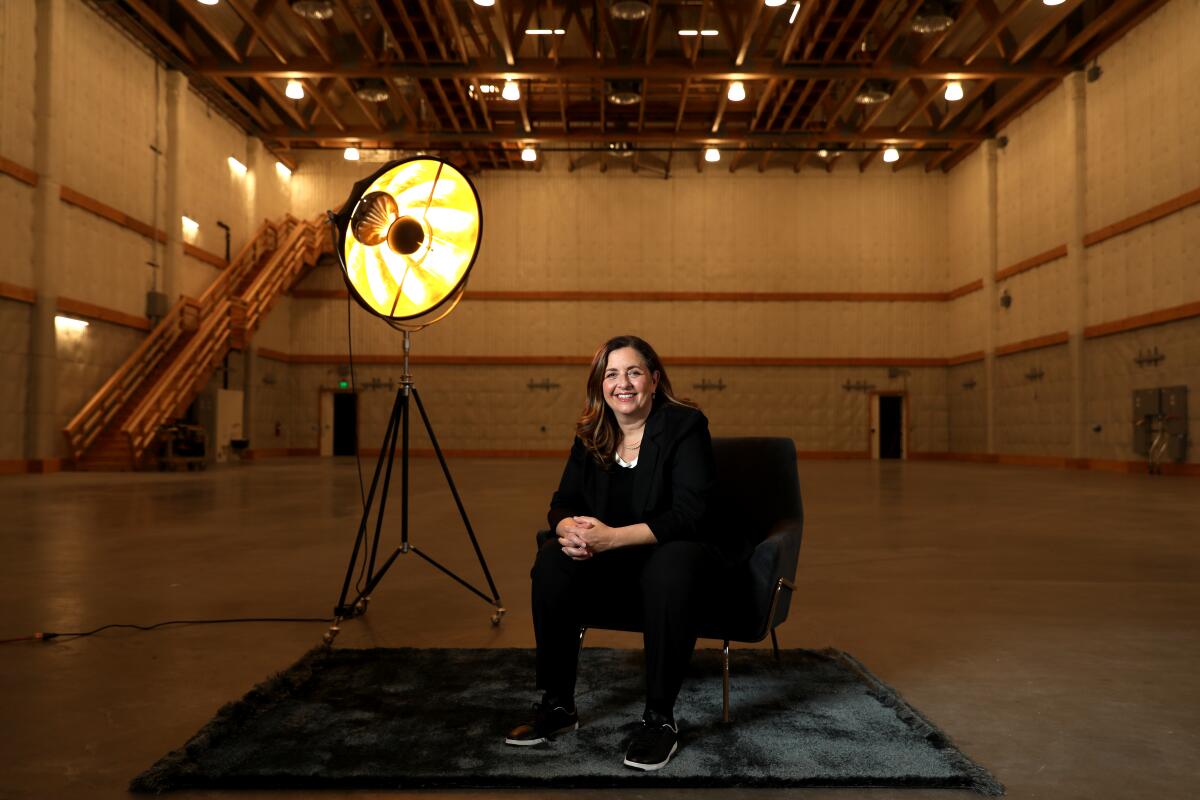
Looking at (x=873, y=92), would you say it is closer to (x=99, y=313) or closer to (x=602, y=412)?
(x=99, y=313)

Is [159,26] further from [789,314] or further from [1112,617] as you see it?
[1112,617]

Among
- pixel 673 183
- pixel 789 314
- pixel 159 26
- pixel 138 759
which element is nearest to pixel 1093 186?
pixel 789 314

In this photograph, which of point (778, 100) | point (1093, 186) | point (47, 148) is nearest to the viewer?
point (47, 148)

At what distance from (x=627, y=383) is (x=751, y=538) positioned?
2.90 ft

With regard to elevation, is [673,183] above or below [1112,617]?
above

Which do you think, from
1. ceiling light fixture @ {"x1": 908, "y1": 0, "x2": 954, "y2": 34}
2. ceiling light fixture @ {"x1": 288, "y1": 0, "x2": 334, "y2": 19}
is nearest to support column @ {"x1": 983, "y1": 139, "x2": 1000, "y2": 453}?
ceiling light fixture @ {"x1": 908, "y1": 0, "x2": 954, "y2": 34}

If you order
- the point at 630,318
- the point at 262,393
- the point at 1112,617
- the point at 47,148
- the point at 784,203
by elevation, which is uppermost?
the point at 784,203

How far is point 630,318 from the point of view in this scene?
27109 mm

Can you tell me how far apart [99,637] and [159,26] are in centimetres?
1823

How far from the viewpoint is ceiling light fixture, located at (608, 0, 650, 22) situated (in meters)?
15.7

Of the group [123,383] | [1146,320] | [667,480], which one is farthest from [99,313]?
[1146,320]

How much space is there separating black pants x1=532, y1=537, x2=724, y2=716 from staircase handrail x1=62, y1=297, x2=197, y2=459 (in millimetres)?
17435

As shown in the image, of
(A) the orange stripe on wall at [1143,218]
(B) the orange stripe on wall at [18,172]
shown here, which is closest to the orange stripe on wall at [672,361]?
(A) the orange stripe on wall at [1143,218]

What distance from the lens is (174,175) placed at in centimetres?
2050
